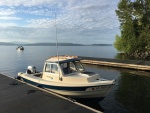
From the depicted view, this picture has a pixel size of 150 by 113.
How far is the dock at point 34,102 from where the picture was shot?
12.0 meters

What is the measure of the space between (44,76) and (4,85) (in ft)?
13.8

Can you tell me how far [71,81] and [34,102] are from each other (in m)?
3.73

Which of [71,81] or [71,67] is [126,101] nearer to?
[71,81]

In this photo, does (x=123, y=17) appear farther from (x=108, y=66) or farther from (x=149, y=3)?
(x=108, y=66)

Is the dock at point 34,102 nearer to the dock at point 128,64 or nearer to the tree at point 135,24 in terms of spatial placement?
the dock at point 128,64

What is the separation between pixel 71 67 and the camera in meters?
17.6

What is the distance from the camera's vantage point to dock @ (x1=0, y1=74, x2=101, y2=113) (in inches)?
474

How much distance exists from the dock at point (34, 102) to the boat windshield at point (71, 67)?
280 cm

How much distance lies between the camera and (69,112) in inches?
459

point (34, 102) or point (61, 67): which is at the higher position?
point (61, 67)

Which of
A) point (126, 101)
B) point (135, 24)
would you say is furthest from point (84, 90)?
point (135, 24)

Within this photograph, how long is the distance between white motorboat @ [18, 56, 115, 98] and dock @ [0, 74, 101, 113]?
133 centimetres

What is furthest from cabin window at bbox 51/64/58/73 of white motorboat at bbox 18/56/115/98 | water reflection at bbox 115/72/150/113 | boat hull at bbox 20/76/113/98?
water reflection at bbox 115/72/150/113

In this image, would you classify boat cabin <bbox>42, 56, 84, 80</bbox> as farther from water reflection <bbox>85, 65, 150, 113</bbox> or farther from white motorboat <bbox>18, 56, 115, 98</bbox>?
water reflection <bbox>85, 65, 150, 113</bbox>
